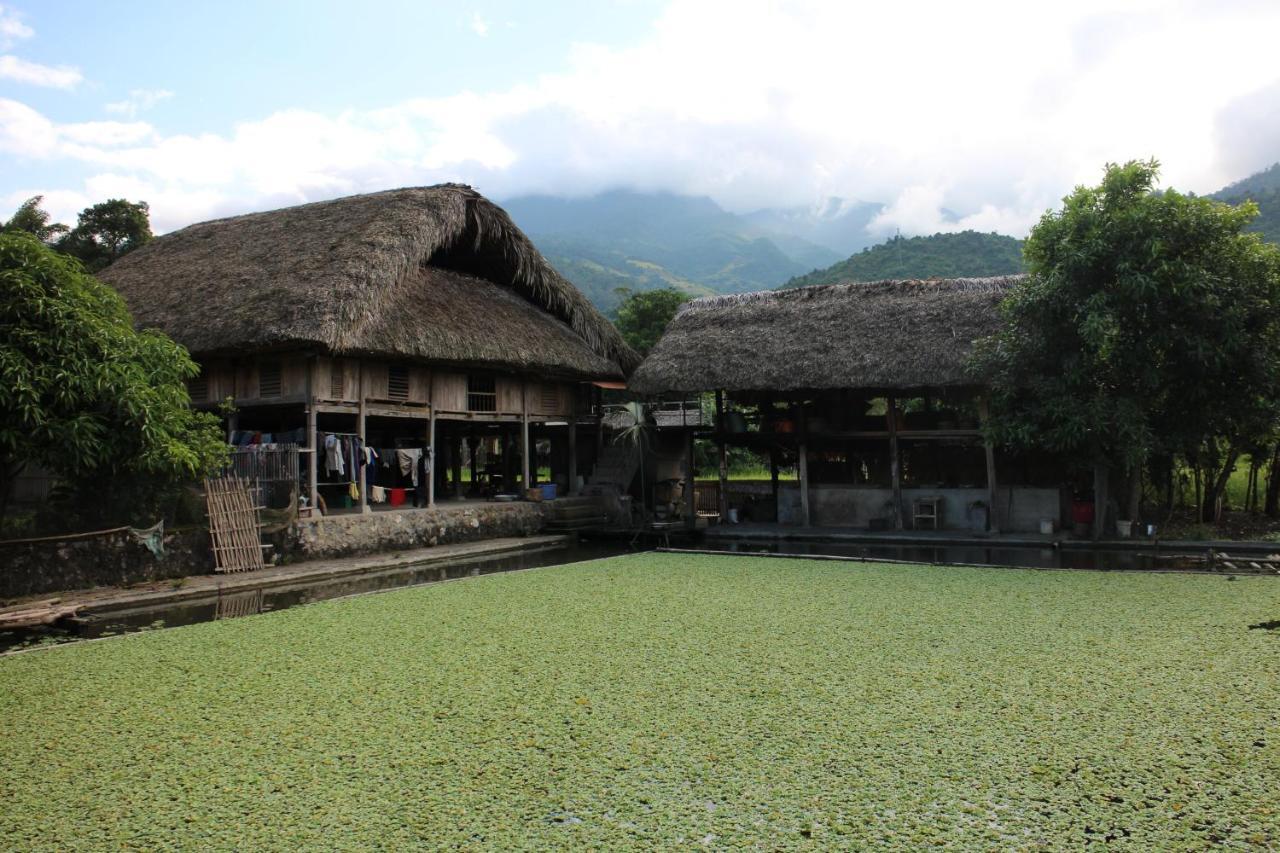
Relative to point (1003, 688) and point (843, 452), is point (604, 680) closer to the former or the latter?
point (1003, 688)

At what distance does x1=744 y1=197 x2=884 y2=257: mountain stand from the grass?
106 m

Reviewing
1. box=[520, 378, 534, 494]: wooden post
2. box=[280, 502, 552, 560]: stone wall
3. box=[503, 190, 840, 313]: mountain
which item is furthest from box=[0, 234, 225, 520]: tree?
box=[503, 190, 840, 313]: mountain

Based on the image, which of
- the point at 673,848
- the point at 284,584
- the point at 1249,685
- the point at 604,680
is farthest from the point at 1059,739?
the point at 284,584

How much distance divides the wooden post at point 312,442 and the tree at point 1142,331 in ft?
26.7

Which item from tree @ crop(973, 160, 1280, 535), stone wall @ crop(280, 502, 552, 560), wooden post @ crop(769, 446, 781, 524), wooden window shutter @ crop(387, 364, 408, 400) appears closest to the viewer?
tree @ crop(973, 160, 1280, 535)

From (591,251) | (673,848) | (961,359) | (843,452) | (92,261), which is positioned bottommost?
(673,848)

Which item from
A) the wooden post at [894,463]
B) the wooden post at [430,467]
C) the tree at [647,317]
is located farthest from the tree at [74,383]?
the tree at [647,317]

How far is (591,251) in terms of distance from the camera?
78.0 metres

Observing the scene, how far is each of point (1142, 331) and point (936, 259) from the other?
1634 centimetres

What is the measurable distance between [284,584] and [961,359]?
8385 mm

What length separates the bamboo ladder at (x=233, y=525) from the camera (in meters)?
8.82

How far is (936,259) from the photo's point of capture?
24.7 meters

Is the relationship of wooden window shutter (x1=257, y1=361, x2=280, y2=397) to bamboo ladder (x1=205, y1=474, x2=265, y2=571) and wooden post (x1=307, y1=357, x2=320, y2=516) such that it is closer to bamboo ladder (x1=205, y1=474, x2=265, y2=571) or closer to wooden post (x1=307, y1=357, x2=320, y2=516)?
wooden post (x1=307, y1=357, x2=320, y2=516)

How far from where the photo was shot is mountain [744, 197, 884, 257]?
110562 mm
